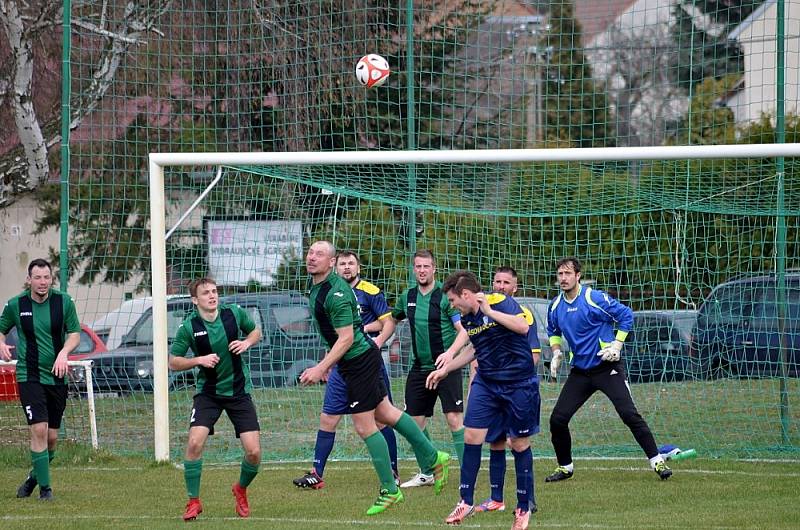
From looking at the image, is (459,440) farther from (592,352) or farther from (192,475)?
(192,475)

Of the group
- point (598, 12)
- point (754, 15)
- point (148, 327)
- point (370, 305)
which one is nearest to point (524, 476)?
point (370, 305)

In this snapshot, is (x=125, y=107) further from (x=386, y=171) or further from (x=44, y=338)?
(x=44, y=338)

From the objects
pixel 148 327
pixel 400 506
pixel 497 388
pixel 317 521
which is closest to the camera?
pixel 497 388

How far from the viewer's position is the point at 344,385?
29.2 ft

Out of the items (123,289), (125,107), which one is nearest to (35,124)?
(125,107)

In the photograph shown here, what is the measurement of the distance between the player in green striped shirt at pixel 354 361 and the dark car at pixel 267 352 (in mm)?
4063

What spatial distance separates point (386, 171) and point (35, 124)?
4.97 metres

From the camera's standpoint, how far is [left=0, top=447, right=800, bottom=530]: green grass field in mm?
7562

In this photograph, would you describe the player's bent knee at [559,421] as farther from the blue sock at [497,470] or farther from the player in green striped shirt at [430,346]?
the blue sock at [497,470]

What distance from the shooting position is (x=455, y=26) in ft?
44.0

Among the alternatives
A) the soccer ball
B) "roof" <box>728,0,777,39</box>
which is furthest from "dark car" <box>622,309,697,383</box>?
the soccer ball

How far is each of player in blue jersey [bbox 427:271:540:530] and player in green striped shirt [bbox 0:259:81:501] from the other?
11.0 ft

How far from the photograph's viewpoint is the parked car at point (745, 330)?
37.2ft

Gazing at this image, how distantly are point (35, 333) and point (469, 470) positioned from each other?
375cm
